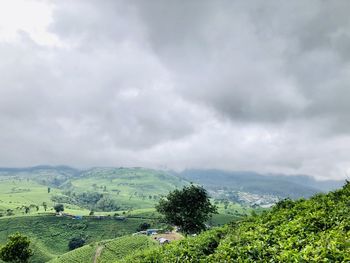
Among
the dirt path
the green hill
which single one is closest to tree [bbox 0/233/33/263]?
the dirt path

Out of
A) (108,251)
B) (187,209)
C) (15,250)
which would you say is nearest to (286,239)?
(187,209)

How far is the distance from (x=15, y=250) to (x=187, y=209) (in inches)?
1581

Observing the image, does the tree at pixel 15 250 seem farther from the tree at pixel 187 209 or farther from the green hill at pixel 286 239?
the green hill at pixel 286 239

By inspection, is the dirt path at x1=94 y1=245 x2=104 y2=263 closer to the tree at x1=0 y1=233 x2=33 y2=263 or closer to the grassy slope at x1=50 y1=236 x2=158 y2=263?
the grassy slope at x1=50 y1=236 x2=158 y2=263

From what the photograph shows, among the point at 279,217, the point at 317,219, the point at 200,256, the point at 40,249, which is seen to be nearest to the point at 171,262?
the point at 200,256

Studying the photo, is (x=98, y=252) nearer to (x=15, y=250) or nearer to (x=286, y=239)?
(x=15, y=250)

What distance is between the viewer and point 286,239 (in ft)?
68.7

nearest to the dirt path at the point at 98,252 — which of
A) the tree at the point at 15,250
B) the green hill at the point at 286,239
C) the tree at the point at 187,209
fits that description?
the tree at the point at 15,250

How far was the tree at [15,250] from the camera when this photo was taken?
79.1 meters

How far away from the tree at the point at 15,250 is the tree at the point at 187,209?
31948mm

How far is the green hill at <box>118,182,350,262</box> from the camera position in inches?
664

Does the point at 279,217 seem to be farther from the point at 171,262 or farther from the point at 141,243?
the point at 141,243

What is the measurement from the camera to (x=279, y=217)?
26828mm

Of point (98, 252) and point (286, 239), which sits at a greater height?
point (286, 239)
